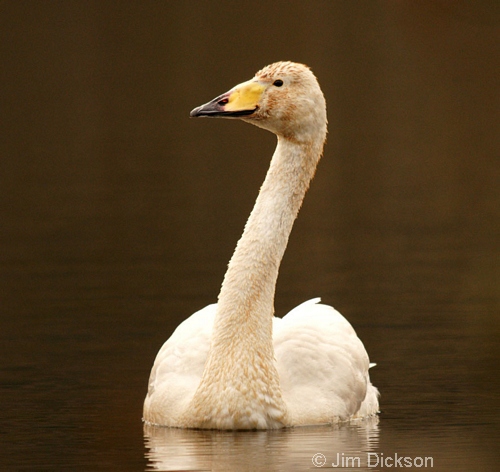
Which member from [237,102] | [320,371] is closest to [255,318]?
[320,371]

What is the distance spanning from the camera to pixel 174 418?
12094 mm

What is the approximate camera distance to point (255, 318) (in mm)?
12023

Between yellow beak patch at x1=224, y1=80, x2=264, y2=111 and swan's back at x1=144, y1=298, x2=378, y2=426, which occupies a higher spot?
yellow beak patch at x1=224, y1=80, x2=264, y2=111

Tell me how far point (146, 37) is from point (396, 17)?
495 inches

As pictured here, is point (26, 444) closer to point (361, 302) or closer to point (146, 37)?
point (361, 302)

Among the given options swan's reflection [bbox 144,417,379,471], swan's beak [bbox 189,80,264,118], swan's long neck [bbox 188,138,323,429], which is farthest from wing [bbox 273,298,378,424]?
swan's beak [bbox 189,80,264,118]

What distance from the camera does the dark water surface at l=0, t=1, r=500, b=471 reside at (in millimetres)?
11922

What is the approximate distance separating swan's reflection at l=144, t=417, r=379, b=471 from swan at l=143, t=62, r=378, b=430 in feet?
0.40

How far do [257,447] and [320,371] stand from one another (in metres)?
1.25

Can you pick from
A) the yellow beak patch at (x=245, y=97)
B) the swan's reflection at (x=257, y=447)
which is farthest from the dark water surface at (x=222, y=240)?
the yellow beak patch at (x=245, y=97)

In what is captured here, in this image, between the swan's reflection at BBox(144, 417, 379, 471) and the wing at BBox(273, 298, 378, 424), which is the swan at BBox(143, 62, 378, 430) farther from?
the swan's reflection at BBox(144, 417, 379, 471)

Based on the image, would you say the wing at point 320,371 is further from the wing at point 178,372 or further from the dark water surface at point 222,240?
the wing at point 178,372

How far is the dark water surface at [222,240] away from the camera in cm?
1192

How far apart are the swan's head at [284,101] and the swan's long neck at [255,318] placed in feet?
0.49
